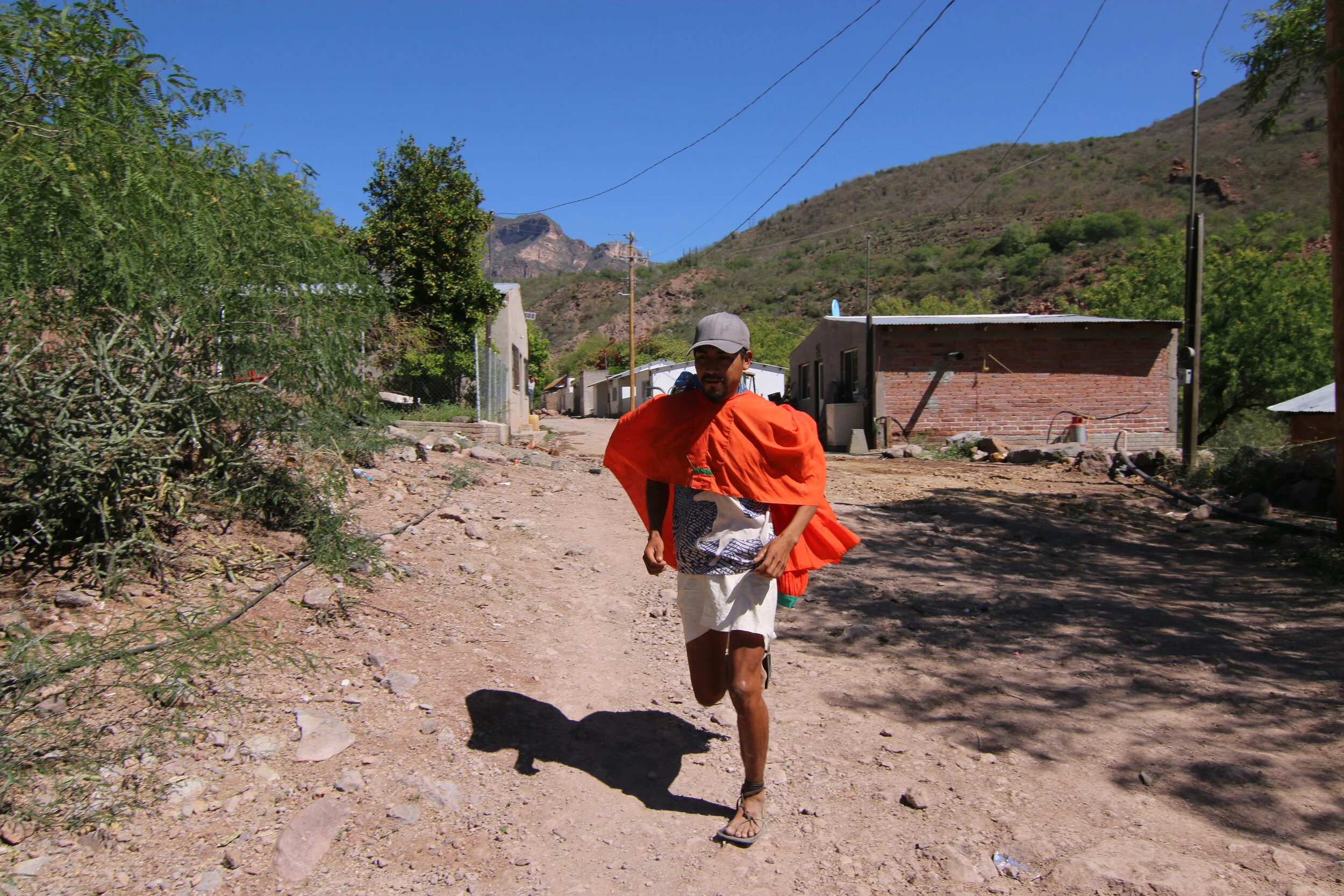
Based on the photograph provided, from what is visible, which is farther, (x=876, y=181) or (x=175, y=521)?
(x=876, y=181)

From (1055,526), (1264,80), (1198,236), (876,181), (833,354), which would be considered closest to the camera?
(1264,80)

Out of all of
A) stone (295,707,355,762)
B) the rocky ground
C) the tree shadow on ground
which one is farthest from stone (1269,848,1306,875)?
stone (295,707,355,762)

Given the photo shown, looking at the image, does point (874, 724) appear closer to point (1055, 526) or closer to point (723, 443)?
point (723, 443)

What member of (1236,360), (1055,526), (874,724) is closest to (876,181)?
(1236,360)

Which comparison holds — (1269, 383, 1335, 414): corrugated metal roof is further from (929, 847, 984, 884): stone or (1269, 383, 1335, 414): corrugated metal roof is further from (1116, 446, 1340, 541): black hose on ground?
(929, 847, 984, 884): stone

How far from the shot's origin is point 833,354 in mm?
23500

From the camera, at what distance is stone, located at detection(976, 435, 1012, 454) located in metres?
18.3

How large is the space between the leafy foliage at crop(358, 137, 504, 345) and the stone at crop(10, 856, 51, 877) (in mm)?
15308

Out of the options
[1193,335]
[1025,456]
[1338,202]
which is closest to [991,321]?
[1025,456]

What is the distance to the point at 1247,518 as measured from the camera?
9.34 meters

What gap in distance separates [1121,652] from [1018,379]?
1697cm

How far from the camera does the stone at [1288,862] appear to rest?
2641 millimetres

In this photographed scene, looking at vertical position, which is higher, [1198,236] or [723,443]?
[1198,236]

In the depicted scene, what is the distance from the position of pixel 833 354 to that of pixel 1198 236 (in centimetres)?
1067
